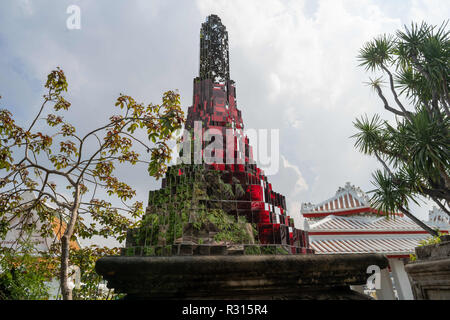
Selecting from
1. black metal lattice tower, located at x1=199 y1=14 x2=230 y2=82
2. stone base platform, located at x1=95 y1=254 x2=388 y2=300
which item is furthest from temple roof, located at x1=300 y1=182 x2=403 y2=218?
stone base platform, located at x1=95 y1=254 x2=388 y2=300

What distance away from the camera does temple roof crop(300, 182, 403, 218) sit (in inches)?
530

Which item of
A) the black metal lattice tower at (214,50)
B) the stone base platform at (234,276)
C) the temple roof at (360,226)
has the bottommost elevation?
the stone base platform at (234,276)

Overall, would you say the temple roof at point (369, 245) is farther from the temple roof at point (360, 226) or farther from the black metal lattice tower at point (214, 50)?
the black metal lattice tower at point (214, 50)

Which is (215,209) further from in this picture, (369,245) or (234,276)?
(369,245)

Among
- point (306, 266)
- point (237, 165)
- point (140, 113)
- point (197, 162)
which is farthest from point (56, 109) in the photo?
point (306, 266)

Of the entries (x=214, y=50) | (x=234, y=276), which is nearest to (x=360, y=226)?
(x=214, y=50)

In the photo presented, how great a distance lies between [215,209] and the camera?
2.57 m

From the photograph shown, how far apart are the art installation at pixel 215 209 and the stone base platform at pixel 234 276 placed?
606 millimetres

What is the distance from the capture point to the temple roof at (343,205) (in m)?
13.5

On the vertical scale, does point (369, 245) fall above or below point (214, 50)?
below

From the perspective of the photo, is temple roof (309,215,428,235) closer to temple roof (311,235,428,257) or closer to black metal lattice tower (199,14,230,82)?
temple roof (311,235,428,257)

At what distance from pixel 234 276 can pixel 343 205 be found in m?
14.1

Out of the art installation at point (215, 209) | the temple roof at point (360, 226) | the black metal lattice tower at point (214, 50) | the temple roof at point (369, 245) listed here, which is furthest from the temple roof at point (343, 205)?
the art installation at point (215, 209)
